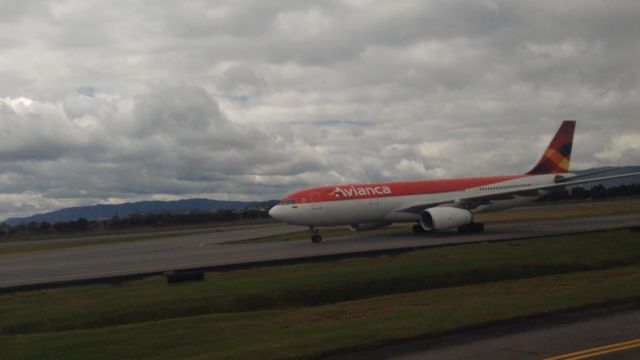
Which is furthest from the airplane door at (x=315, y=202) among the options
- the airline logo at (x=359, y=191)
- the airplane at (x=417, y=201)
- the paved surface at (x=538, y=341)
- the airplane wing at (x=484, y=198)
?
the paved surface at (x=538, y=341)

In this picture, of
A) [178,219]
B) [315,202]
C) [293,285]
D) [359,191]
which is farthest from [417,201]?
[178,219]

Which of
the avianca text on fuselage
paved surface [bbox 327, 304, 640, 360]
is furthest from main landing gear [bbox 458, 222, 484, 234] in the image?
paved surface [bbox 327, 304, 640, 360]

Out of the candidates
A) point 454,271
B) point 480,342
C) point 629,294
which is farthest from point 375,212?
point 480,342

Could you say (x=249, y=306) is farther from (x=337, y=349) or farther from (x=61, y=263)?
(x=61, y=263)

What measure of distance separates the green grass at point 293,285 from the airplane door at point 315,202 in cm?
1189

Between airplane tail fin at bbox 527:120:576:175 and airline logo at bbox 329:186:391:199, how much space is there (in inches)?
580

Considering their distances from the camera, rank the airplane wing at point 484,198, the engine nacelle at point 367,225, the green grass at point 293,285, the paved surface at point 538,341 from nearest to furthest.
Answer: the paved surface at point 538,341 → the green grass at point 293,285 → the airplane wing at point 484,198 → the engine nacelle at point 367,225

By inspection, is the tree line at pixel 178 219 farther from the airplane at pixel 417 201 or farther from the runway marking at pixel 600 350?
the runway marking at pixel 600 350

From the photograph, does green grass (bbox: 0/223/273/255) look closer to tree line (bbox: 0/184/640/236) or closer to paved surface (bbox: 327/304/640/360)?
tree line (bbox: 0/184/640/236)

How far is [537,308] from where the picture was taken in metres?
16.0

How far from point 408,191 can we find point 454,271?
21892 mm

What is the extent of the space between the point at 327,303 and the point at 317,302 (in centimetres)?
36

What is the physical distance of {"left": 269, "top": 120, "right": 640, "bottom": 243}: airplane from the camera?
142 feet

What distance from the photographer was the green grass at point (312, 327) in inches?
542
